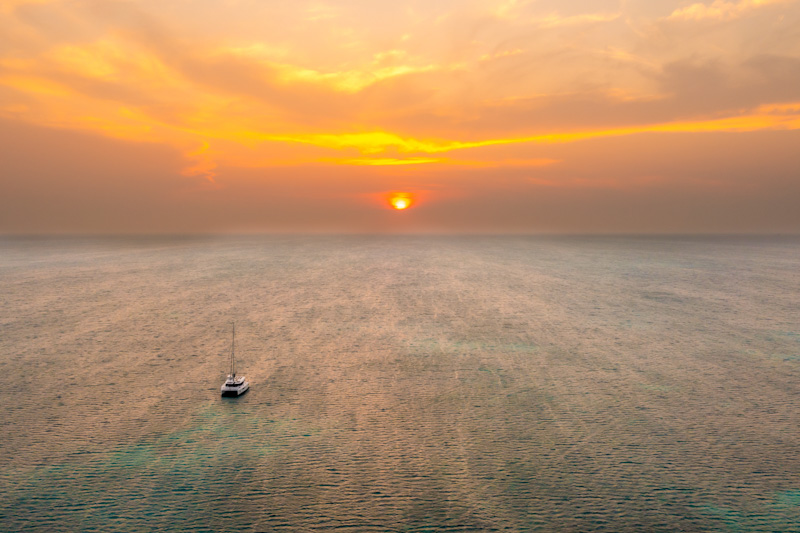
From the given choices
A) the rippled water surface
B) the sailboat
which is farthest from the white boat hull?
the rippled water surface

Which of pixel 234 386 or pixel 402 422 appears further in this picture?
pixel 234 386

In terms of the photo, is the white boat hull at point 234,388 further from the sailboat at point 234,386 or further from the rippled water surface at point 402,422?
the rippled water surface at point 402,422

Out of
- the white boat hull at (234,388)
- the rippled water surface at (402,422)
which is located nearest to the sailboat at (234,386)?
the white boat hull at (234,388)

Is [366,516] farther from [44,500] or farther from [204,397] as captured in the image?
[204,397]

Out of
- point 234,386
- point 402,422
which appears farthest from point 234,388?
point 402,422

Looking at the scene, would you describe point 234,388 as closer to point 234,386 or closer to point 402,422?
point 234,386

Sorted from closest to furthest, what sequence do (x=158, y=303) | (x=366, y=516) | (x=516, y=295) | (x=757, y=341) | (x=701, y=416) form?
(x=366, y=516)
(x=701, y=416)
(x=757, y=341)
(x=158, y=303)
(x=516, y=295)

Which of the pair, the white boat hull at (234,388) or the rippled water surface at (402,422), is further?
the white boat hull at (234,388)

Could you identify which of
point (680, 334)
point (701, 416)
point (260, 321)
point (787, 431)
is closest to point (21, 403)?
point (260, 321)
